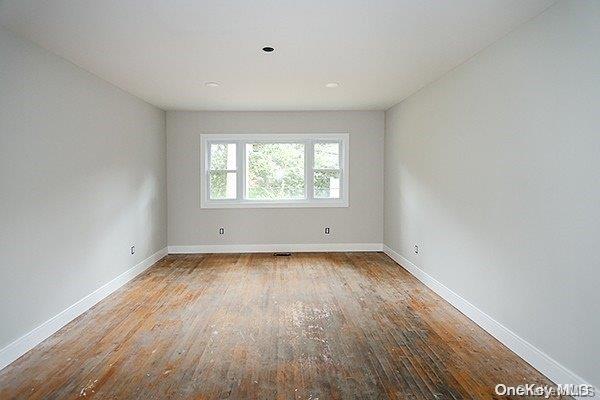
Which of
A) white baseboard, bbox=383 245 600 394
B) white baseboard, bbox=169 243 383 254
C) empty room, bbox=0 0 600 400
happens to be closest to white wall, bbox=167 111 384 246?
white baseboard, bbox=169 243 383 254

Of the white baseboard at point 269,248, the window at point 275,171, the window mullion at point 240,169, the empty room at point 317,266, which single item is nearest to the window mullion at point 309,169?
the window at point 275,171

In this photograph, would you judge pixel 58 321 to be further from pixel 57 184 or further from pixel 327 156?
pixel 327 156

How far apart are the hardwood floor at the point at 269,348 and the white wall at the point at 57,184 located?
15.4 inches

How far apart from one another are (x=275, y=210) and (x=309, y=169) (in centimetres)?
94

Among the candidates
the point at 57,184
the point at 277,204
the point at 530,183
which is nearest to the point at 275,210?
the point at 277,204

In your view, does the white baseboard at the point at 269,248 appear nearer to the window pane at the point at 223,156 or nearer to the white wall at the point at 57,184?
the window pane at the point at 223,156

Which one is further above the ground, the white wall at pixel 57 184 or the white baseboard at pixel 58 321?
the white wall at pixel 57 184

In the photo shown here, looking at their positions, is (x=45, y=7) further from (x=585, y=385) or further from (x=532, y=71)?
(x=585, y=385)

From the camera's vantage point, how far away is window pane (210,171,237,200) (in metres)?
6.80

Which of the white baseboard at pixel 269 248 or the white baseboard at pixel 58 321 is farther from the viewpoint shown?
the white baseboard at pixel 269 248

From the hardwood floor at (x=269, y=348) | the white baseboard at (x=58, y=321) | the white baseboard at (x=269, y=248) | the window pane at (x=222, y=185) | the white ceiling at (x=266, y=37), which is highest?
the white ceiling at (x=266, y=37)

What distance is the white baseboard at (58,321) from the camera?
2.77 metres

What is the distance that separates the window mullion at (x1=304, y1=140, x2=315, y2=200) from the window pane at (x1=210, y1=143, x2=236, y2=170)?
1.28 metres

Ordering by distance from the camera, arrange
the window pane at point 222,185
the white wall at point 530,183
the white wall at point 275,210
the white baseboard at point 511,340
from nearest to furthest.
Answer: the white wall at point 530,183
the white baseboard at point 511,340
the white wall at point 275,210
the window pane at point 222,185
